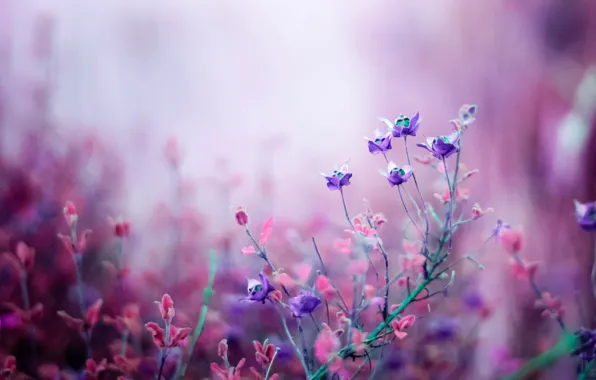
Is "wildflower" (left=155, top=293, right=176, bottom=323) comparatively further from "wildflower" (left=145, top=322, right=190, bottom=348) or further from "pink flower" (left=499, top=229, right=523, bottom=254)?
"pink flower" (left=499, top=229, right=523, bottom=254)

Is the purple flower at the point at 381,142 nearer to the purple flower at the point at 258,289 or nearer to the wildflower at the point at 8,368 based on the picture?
the purple flower at the point at 258,289

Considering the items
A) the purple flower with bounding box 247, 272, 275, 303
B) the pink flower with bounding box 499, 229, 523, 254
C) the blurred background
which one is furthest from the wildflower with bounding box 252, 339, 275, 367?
the blurred background

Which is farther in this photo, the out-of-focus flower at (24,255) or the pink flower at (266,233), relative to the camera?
the out-of-focus flower at (24,255)

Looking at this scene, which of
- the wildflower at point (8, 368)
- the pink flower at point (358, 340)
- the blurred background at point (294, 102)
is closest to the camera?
the pink flower at point (358, 340)

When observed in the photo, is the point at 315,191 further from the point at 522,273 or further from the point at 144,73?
the point at 522,273

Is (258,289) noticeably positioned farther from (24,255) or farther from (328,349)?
(24,255)

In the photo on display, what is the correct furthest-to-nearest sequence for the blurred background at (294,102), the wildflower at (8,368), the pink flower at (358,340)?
the blurred background at (294,102)
the wildflower at (8,368)
the pink flower at (358,340)

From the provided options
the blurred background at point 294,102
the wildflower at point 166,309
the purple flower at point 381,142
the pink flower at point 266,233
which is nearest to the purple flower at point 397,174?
the purple flower at point 381,142
